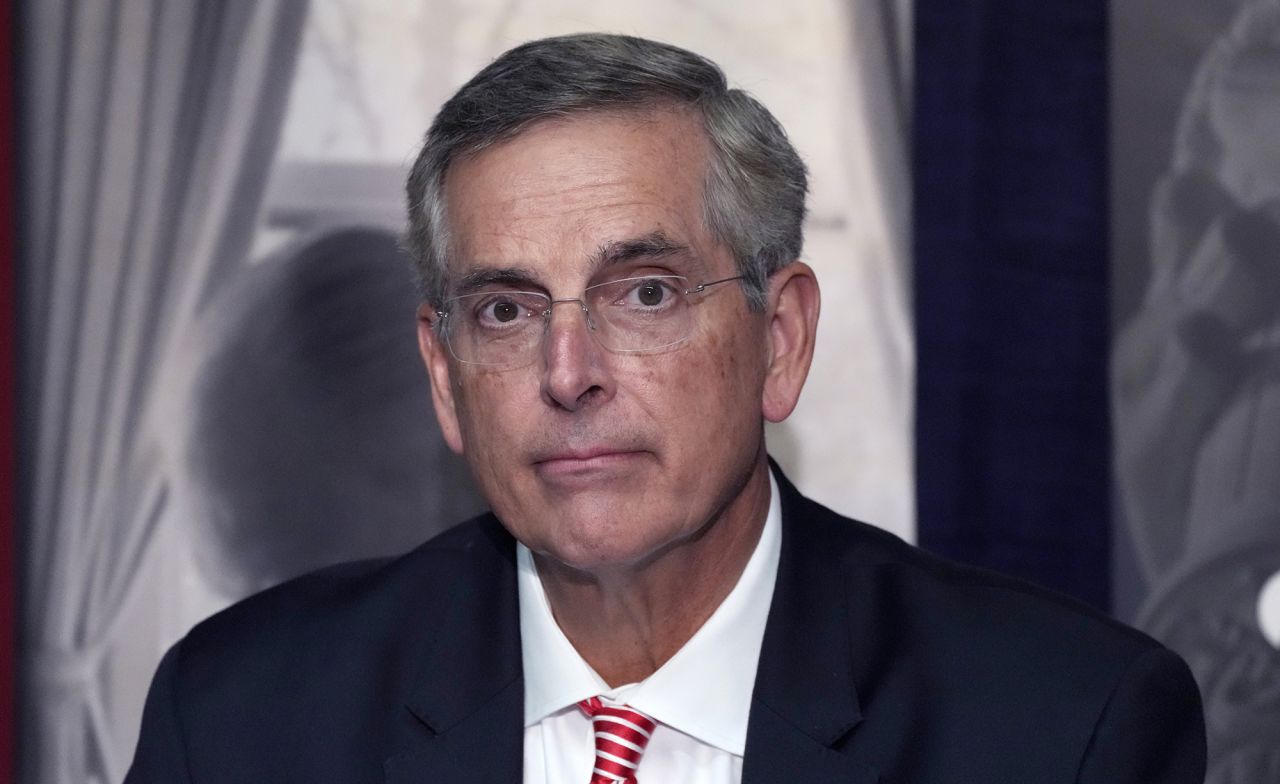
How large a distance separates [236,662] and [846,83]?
155cm

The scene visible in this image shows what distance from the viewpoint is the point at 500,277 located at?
1912 millimetres

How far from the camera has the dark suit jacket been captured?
6.25ft

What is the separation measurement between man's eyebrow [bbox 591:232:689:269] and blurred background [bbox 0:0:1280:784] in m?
0.90

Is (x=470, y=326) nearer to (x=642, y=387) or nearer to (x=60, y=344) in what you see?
(x=642, y=387)

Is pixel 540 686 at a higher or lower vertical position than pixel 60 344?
lower

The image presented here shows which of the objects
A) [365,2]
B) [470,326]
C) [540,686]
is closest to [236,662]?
[540,686]

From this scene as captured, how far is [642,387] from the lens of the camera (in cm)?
187

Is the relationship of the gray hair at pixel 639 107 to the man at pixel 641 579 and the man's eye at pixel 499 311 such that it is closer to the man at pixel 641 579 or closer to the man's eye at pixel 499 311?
the man at pixel 641 579

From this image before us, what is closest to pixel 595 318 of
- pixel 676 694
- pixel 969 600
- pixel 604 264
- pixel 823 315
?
pixel 604 264

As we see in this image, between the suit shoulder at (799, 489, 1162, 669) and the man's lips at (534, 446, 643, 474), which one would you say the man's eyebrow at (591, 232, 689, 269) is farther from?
the suit shoulder at (799, 489, 1162, 669)

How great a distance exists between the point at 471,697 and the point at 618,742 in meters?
0.23

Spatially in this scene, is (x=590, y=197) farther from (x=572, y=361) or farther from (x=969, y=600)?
(x=969, y=600)

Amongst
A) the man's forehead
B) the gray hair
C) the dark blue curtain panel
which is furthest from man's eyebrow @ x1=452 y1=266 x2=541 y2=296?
the dark blue curtain panel

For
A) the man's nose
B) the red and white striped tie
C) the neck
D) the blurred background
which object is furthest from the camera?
the blurred background
